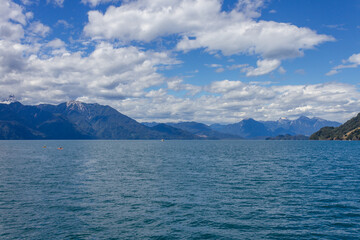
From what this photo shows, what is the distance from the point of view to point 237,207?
3831cm

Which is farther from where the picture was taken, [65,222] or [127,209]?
[127,209]

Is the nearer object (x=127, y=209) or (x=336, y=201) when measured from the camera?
(x=127, y=209)

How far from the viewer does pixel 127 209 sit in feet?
123

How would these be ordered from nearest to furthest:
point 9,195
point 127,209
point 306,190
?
point 127,209, point 9,195, point 306,190

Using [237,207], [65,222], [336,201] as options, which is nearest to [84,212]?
[65,222]

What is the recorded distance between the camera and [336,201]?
136ft

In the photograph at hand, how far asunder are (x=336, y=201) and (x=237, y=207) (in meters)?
17.5

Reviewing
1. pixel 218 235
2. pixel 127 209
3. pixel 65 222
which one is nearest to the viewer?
pixel 218 235

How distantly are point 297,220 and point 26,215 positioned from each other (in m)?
36.9

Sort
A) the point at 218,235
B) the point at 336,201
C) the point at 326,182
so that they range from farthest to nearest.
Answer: the point at 326,182 → the point at 336,201 → the point at 218,235

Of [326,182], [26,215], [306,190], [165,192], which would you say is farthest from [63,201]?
[326,182]

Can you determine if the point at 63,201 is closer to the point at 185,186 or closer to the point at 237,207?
the point at 185,186

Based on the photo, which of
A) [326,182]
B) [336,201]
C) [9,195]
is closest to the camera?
[336,201]

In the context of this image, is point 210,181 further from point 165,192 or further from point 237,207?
point 237,207
